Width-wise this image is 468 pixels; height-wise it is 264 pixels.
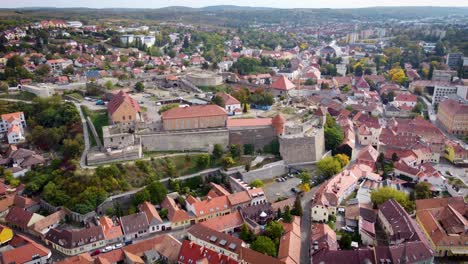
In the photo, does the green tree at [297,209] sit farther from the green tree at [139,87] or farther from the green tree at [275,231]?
the green tree at [139,87]

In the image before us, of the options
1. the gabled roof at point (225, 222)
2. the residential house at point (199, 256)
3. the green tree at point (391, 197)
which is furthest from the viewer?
the green tree at point (391, 197)

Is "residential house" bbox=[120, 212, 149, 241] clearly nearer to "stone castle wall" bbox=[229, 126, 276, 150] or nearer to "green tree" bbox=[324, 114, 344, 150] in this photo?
"stone castle wall" bbox=[229, 126, 276, 150]

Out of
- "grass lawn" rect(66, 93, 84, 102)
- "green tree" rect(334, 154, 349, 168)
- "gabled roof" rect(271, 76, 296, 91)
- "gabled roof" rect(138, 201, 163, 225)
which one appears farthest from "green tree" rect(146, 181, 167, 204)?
"gabled roof" rect(271, 76, 296, 91)

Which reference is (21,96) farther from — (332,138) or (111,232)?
(332,138)

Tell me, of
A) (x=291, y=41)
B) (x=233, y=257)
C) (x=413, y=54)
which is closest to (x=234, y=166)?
(x=233, y=257)

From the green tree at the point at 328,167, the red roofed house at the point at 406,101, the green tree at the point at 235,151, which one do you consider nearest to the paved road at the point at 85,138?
the green tree at the point at 235,151

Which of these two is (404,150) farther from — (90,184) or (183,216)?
(90,184)

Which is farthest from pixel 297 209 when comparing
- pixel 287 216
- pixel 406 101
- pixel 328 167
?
pixel 406 101
